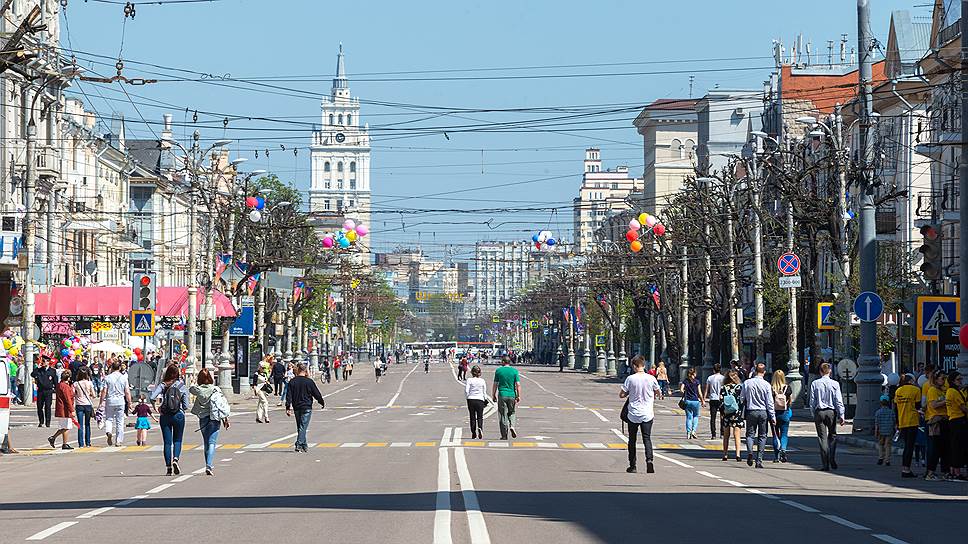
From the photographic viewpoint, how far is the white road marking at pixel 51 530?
1434cm

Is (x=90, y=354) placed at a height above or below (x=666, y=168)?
below

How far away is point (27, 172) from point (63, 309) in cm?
772

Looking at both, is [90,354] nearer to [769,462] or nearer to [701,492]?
[769,462]

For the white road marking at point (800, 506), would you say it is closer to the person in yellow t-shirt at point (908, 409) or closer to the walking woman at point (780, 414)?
the person in yellow t-shirt at point (908, 409)

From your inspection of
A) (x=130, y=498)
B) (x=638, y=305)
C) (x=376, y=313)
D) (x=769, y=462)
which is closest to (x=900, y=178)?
(x=638, y=305)

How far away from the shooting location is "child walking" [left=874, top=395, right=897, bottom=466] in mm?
27094

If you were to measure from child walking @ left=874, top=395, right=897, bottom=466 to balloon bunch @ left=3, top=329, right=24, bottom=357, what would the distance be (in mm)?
27453

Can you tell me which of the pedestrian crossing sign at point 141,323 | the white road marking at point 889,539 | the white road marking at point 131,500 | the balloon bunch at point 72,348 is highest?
the pedestrian crossing sign at point 141,323

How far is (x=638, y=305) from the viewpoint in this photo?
312 feet

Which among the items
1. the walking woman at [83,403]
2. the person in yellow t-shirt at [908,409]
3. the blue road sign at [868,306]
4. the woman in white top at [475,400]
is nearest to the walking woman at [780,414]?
the person in yellow t-shirt at [908,409]

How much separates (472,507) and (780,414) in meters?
12.1

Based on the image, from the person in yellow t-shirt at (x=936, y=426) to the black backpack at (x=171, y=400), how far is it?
1133 centimetres

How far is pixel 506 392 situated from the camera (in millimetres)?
34781

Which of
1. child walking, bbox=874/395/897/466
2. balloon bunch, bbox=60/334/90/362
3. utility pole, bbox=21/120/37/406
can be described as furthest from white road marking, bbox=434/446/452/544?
balloon bunch, bbox=60/334/90/362
